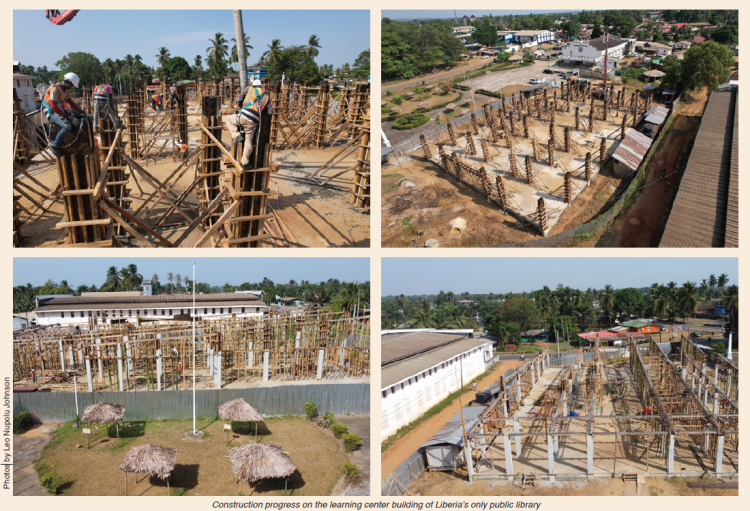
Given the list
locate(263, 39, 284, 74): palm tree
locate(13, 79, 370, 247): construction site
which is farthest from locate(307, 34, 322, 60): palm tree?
locate(13, 79, 370, 247): construction site

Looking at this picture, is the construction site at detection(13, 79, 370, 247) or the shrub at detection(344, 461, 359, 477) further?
the shrub at detection(344, 461, 359, 477)

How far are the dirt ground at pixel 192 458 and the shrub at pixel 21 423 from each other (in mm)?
1100

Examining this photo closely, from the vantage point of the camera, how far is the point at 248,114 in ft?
30.8

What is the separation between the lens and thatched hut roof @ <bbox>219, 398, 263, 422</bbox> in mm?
14977

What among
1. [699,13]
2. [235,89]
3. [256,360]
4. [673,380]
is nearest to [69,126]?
[256,360]

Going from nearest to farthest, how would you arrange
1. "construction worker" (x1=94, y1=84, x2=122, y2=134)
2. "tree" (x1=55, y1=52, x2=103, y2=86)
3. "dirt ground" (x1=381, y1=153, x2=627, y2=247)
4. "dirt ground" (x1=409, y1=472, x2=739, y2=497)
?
"construction worker" (x1=94, y1=84, x2=122, y2=134) < "dirt ground" (x1=409, y1=472, x2=739, y2=497) < "dirt ground" (x1=381, y1=153, x2=627, y2=247) < "tree" (x1=55, y1=52, x2=103, y2=86)

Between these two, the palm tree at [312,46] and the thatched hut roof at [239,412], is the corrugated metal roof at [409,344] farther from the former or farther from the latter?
the palm tree at [312,46]

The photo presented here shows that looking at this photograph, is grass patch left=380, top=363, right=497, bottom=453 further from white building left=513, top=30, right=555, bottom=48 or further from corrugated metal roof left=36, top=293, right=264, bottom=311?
white building left=513, top=30, right=555, bottom=48

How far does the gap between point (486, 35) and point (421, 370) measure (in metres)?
52.3

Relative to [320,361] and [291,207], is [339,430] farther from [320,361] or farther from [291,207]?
[291,207]

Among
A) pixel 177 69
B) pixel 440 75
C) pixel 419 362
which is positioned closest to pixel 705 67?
pixel 440 75

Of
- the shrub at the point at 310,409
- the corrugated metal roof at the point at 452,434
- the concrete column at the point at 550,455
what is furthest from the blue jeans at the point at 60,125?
the concrete column at the point at 550,455

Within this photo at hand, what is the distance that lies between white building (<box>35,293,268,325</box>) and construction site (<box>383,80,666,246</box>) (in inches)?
618

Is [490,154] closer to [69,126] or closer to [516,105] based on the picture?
[516,105]
